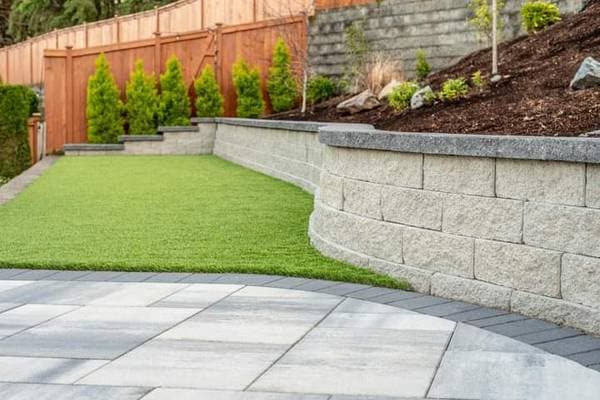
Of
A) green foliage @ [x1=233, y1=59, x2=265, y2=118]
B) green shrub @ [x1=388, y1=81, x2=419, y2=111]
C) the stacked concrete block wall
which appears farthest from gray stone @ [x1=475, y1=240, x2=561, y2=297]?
green foliage @ [x1=233, y1=59, x2=265, y2=118]

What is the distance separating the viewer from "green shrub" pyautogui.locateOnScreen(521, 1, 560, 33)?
12.9 meters

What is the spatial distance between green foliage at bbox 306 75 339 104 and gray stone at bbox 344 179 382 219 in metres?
10.5

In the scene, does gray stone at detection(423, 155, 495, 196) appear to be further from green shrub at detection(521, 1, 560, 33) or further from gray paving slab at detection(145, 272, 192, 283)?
green shrub at detection(521, 1, 560, 33)

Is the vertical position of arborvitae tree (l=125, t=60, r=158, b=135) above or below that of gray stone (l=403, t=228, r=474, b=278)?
above

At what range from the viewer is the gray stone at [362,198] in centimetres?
720

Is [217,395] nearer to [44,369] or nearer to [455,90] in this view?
[44,369]

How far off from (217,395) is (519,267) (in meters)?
2.32

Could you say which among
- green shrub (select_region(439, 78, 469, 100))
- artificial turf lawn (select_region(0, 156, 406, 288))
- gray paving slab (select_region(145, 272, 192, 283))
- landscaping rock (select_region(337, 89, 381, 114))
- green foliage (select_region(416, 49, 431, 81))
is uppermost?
green foliage (select_region(416, 49, 431, 81))

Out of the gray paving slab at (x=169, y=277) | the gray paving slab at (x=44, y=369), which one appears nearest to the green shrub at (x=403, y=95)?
the gray paving slab at (x=169, y=277)

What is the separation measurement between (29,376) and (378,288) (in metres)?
2.87

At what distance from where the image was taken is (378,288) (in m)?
6.86

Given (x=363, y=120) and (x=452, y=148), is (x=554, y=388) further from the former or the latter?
(x=363, y=120)

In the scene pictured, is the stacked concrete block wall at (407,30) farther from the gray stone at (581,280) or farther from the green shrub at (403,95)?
the gray stone at (581,280)

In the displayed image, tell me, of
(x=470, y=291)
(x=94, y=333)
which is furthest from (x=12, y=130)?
(x=470, y=291)
